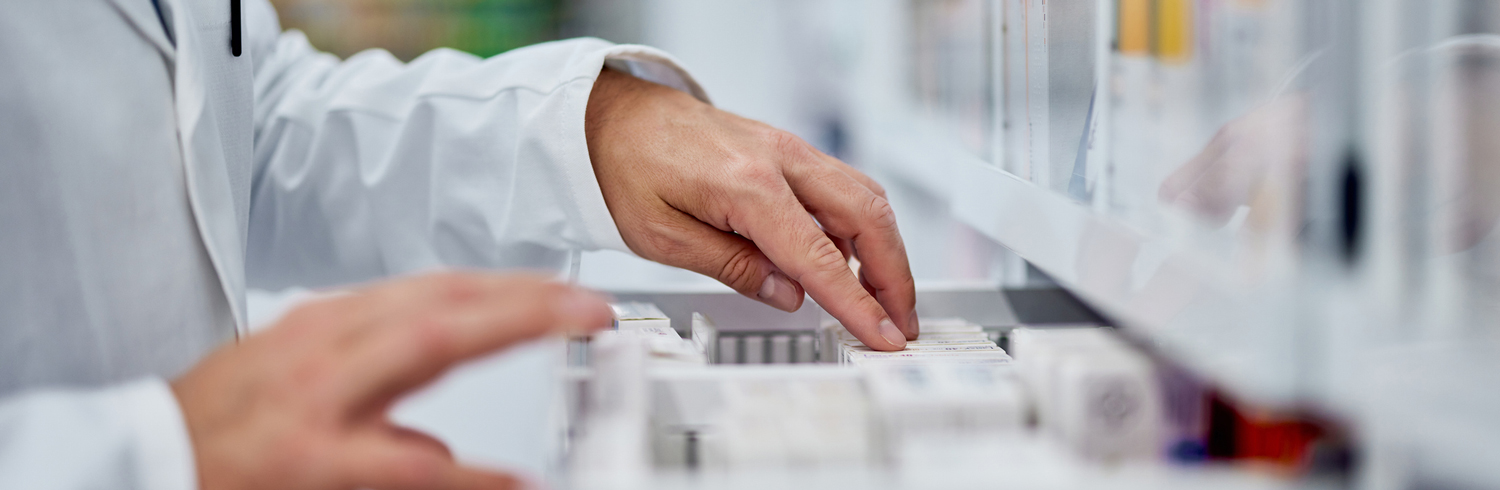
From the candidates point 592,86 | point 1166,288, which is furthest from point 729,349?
point 1166,288

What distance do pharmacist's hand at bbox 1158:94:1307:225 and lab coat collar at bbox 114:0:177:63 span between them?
0.73 m

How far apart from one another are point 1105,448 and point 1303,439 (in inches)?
3.2

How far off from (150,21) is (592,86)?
1.19 ft

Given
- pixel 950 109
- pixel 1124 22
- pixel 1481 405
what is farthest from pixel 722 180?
pixel 950 109

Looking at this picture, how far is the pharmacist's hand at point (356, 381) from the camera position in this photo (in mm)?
415

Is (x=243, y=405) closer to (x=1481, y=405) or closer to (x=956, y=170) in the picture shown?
(x=1481, y=405)

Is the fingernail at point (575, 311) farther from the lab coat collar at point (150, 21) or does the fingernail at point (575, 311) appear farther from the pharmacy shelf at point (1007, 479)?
the lab coat collar at point (150, 21)

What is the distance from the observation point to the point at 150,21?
2.40 feet

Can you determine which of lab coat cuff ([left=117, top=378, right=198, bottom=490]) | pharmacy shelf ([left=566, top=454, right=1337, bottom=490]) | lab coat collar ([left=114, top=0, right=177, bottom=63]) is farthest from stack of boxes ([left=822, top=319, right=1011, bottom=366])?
lab coat collar ([left=114, top=0, right=177, bottom=63])

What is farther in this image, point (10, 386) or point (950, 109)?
point (950, 109)

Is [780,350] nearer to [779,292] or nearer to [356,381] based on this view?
[779,292]

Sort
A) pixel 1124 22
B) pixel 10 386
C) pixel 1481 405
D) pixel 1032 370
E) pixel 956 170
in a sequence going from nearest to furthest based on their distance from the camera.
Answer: pixel 1481 405, pixel 1032 370, pixel 10 386, pixel 1124 22, pixel 956 170

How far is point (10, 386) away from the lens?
62 centimetres

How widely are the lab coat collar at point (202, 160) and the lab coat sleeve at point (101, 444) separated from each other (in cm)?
33
